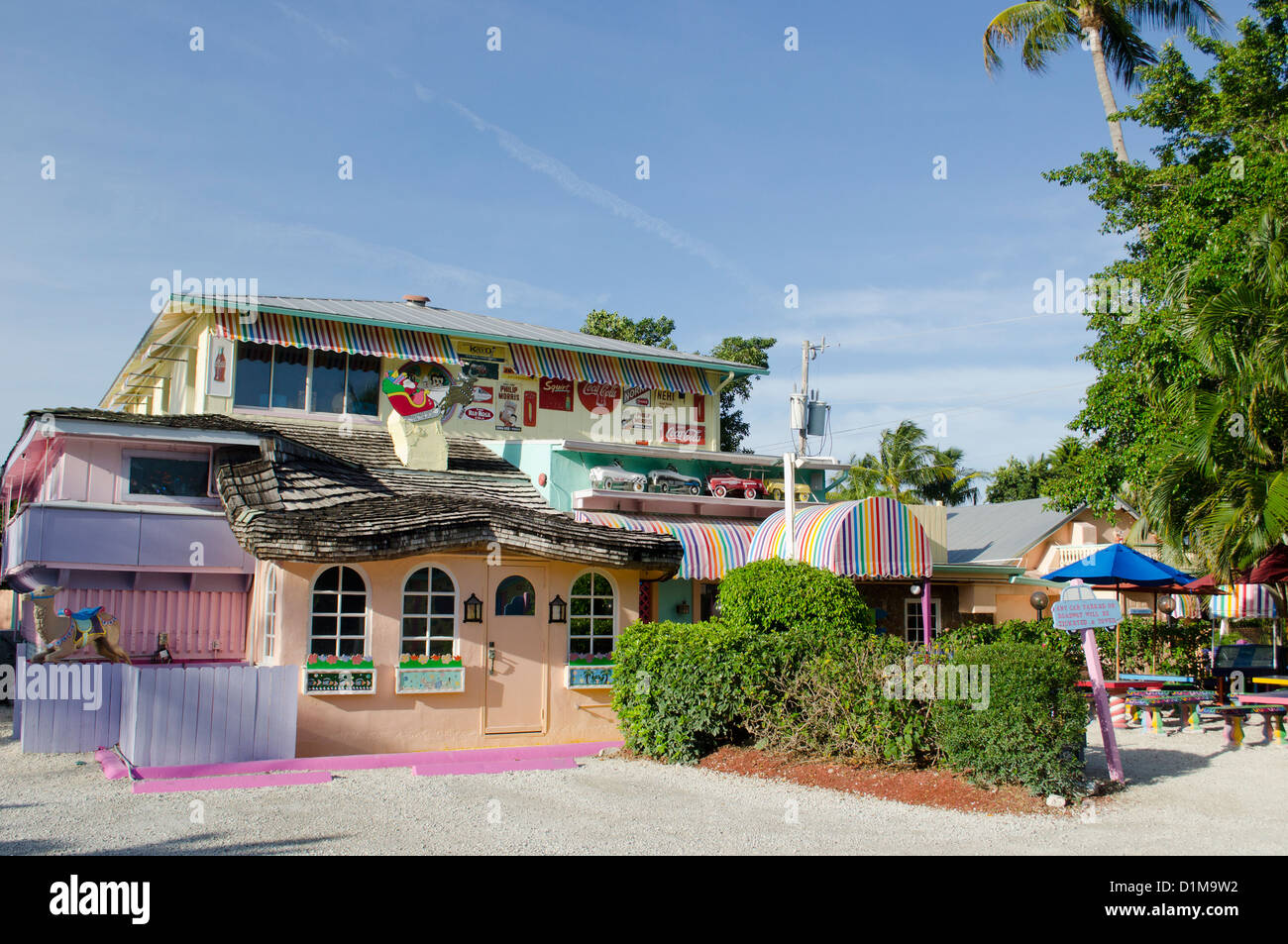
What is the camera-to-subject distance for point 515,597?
14.7 metres

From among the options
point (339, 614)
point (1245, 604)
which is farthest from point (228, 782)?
point (1245, 604)

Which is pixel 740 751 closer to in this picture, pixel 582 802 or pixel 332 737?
pixel 582 802

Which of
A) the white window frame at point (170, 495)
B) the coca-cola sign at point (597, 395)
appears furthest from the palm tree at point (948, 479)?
the white window frame at point (170, 495)

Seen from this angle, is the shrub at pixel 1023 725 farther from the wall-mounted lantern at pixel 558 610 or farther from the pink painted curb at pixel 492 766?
the wall-mounted lantern at pixel 558 610

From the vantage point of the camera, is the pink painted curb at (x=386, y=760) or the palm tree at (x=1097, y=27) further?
the palm tree at (x=1097, y=27)

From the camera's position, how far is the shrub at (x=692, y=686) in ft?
40.9

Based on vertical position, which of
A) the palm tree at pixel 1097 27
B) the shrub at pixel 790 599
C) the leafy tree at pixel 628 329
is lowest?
the shrub at pixel 790 599

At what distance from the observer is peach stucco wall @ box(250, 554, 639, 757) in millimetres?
13281

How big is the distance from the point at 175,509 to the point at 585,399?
10.8 metres

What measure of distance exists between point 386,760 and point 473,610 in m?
2.34

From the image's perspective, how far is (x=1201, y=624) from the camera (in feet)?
86.6

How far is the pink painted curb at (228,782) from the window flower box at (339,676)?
1578 mm
